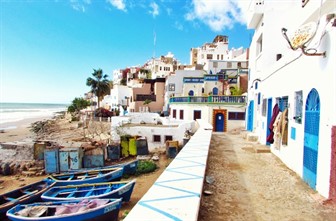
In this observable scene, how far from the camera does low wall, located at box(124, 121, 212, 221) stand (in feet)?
9.77

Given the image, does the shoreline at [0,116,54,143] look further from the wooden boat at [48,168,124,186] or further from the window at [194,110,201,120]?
the window at [194,110,201,120]

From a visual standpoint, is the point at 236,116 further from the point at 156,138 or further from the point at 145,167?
the point at 145,167

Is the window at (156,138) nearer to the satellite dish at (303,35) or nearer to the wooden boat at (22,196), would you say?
the wooden boat at (22,196)

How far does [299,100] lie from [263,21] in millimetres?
8171

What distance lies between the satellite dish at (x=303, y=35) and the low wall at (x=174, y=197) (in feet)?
12.3

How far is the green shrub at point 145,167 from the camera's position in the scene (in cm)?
1377

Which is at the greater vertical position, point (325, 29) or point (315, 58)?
point (325, 29)

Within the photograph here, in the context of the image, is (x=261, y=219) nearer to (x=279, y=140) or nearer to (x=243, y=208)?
(x=243, y=208)

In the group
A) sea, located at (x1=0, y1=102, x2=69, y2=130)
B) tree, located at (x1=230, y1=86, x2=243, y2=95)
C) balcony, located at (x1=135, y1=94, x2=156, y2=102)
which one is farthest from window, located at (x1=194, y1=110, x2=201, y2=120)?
sea, located at (x1=0, y1=102, x2=69, y2=130)

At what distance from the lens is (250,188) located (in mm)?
5453

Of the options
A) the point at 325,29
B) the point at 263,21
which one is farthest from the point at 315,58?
the point at 263,21

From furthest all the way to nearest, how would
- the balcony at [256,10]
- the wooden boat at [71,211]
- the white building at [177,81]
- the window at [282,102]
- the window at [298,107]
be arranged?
the white building at [177,81] < the balcony at [256,10] < the window at [282,102] < the wooden boat at [71,211] < the window at [298,107]

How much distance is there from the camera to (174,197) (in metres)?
3.53

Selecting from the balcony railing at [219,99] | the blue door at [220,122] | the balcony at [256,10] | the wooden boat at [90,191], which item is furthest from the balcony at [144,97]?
the wooden boat at [90,191]
